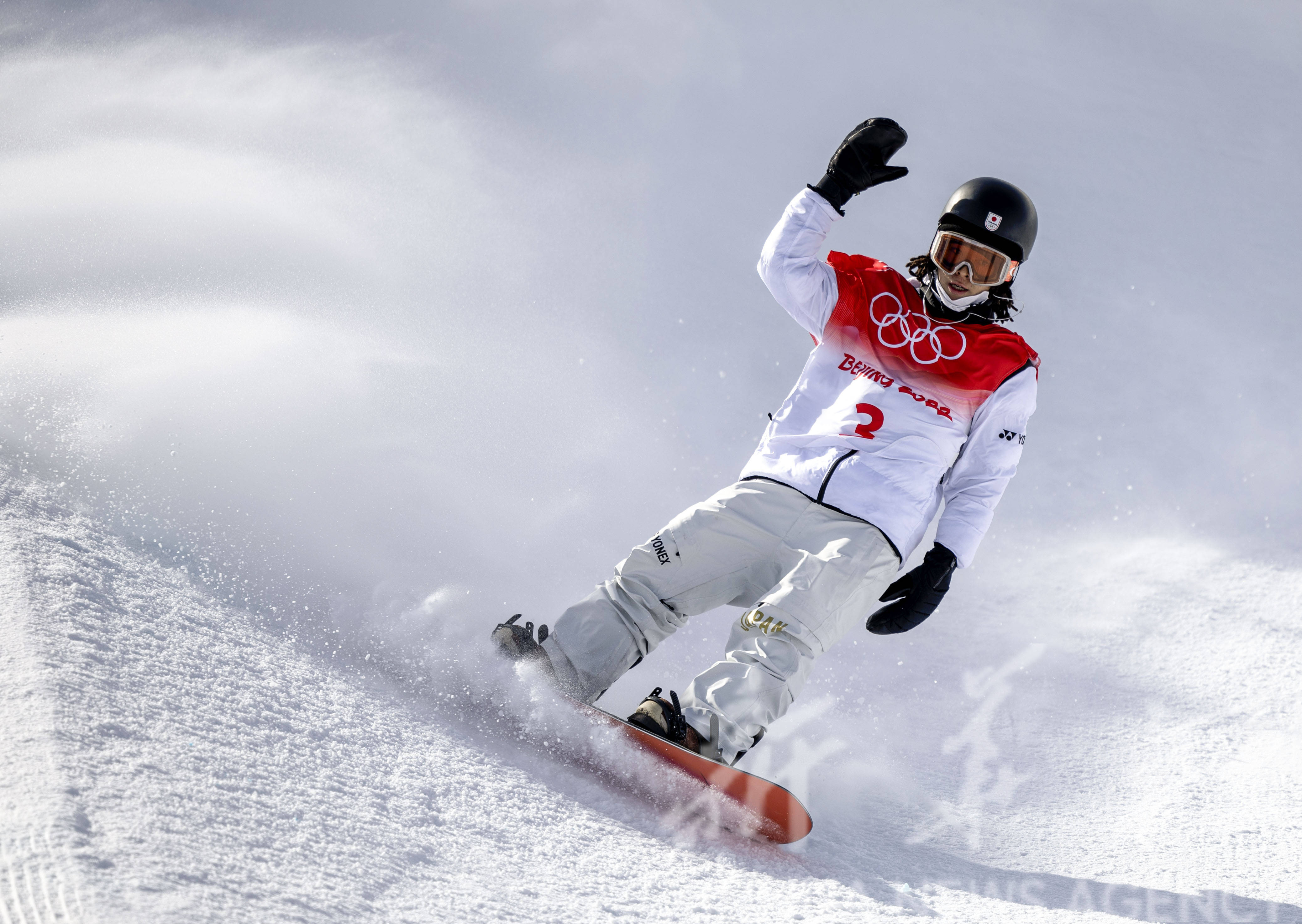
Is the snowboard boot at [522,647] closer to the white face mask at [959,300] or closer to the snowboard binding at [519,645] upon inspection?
the snowboard binding at [519,645]

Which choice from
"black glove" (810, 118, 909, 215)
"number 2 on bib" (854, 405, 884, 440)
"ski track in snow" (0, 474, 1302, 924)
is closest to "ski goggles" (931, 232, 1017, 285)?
"black glove" (810, 118, 909, 215)

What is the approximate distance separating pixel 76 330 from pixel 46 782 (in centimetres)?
320

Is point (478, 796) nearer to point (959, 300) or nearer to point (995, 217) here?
point (959, 300)

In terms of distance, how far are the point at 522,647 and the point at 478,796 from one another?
1.60 feet

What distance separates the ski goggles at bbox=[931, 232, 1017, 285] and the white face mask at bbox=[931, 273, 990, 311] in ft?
0.14

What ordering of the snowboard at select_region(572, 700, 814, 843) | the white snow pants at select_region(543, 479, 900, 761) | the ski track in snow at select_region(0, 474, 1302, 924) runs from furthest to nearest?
the white snow pants at select_region(543, 479, 900, 761) < the snowboard at select_region(572, 700, 814, 843) < the ski track in snow at select_region(0, 474, 1302, 924)

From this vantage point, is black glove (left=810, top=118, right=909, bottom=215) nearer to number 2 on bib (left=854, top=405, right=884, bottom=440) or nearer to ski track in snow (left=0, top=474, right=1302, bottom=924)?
number 2 on bib (left=854, top=405, right=884, bottom=440)

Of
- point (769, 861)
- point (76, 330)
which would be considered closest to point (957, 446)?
point (769, 861)

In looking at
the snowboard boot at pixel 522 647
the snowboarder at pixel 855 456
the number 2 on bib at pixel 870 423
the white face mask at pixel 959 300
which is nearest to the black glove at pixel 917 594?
the snowboarder at pixel 855 456

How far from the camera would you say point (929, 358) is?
2646mm

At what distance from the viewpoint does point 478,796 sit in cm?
198

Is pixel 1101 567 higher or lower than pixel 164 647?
higher

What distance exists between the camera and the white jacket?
8.41 feet

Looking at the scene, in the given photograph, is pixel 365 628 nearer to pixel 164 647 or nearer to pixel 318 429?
pixel 164 647
